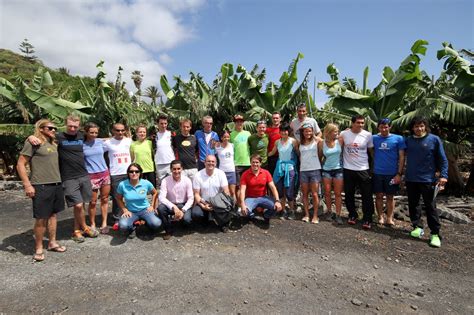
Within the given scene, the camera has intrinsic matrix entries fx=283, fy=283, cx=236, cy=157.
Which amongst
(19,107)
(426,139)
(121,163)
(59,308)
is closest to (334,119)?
(426,139)

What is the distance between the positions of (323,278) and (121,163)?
3724 millimetres

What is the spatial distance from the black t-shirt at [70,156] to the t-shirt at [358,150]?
453 cm

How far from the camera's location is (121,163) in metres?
5.00

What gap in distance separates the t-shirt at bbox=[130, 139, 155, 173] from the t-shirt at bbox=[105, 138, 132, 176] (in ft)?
0.49

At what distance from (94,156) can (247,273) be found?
3.07m

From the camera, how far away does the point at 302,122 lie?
5789 millimetres

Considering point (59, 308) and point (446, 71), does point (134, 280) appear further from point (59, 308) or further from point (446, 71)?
point (446, 71)

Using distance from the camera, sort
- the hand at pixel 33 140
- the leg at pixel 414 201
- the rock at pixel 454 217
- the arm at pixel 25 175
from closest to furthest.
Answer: the arm at pixel 25 175
the hand at pixel 33 140
the leg at pixel 414 201
the rock at pixel 454 217

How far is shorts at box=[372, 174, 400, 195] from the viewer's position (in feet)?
Answer: 16.5

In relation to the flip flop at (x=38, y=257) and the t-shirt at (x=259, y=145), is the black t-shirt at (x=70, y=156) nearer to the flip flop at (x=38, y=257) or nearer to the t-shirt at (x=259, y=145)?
the flip flop at (x=38, y=257)

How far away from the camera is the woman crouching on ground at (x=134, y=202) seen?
4617 millimetres

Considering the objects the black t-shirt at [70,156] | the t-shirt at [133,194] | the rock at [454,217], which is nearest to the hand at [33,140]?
the black t-shirt at [70,156]

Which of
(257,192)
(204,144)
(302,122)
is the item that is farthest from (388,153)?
(204,144)

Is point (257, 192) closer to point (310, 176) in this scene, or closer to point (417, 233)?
point (310, 176)
